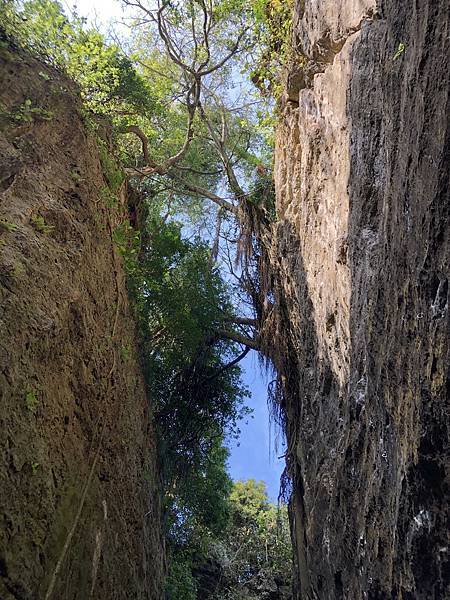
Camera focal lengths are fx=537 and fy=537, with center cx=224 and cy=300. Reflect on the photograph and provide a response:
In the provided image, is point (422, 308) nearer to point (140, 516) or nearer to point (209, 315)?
point (140, 516)

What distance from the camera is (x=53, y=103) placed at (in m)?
5.98

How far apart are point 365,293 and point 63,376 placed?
2759 millimetres

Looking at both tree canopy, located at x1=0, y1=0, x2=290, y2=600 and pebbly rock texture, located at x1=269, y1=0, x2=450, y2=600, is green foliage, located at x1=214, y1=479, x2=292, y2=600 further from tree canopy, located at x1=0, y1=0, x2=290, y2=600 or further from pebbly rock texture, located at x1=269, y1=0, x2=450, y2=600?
pebbly rock texture, located at x1=269, y1=0, x2=450, y2=600

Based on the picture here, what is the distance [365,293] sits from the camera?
484cm

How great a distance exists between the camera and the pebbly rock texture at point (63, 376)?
12.0ft

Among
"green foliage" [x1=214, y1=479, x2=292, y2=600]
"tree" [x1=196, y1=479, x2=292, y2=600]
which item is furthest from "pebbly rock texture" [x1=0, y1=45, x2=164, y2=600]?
"green foliage" [x1=214, y1=479, x2=292, y2=600]

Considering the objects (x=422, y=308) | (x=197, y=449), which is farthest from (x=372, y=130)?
(x=197, y=449)

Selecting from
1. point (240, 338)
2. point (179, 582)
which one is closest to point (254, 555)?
point (179, 582)

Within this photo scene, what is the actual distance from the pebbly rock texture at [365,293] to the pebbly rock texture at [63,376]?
2.23 m

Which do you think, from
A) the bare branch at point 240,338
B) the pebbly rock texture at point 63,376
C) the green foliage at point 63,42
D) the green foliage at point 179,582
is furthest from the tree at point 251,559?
the green foliage at point 63,42

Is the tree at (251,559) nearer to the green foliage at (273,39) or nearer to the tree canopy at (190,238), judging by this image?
the tree canopy at (190,238)

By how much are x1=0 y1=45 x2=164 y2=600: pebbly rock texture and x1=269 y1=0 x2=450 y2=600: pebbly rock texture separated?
2.23 metres

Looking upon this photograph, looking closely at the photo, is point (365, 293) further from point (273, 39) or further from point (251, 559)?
point (251, 559)

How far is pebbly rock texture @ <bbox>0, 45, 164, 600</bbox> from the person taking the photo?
3.66 metres
